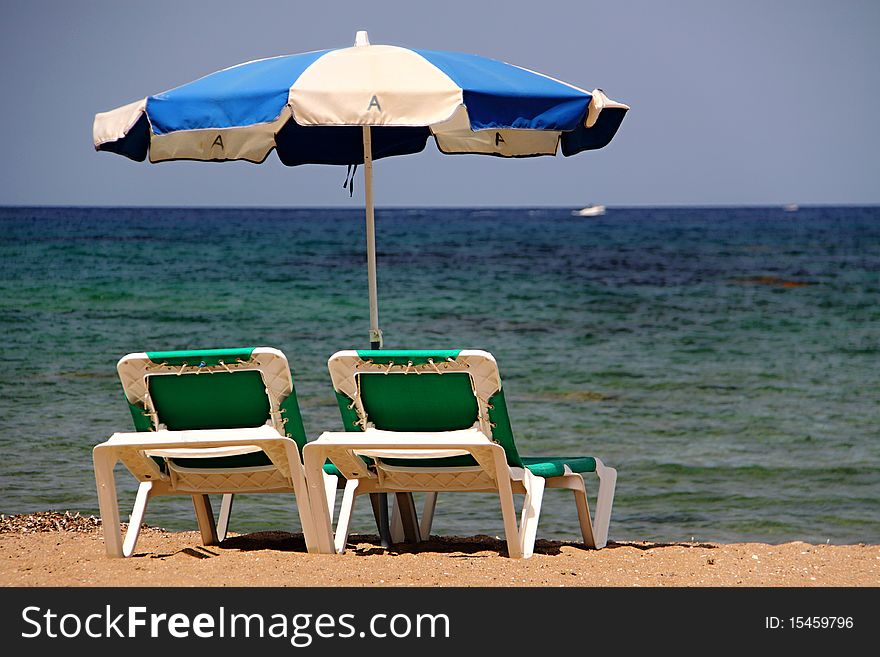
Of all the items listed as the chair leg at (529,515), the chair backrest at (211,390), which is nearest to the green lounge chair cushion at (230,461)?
the chair backrest at (211,390)

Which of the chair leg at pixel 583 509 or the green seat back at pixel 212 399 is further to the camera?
the chair leg at pixel 583 509

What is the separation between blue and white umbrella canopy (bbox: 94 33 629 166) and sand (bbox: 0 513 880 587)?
1.71 meters

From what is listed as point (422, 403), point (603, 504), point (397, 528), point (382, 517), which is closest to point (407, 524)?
point (397, 528)

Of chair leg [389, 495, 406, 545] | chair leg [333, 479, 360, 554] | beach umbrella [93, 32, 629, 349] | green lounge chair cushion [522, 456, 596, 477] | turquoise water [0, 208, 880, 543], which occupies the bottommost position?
turquoise water [0, 208, 880, 543]

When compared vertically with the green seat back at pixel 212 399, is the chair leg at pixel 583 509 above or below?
below

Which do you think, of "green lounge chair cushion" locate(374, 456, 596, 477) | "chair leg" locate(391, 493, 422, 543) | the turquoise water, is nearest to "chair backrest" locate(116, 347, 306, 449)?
"green lounge chair cushion" locate(374, 456, 596, 477)

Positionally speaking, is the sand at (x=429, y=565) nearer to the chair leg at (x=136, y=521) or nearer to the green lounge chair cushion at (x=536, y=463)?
the chair leg at (x=136, y=521)

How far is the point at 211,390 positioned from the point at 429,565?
3.62 feet

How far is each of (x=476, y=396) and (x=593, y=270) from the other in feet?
110

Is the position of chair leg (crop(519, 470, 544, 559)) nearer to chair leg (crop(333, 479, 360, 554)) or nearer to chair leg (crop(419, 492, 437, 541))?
chair leg (crop(333, 479, 360, 554))

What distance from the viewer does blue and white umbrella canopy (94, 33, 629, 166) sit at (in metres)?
5.05

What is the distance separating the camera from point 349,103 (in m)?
5.07

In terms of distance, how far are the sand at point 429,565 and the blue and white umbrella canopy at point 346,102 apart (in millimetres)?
1713

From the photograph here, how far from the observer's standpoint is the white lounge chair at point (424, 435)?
512 centimetres
